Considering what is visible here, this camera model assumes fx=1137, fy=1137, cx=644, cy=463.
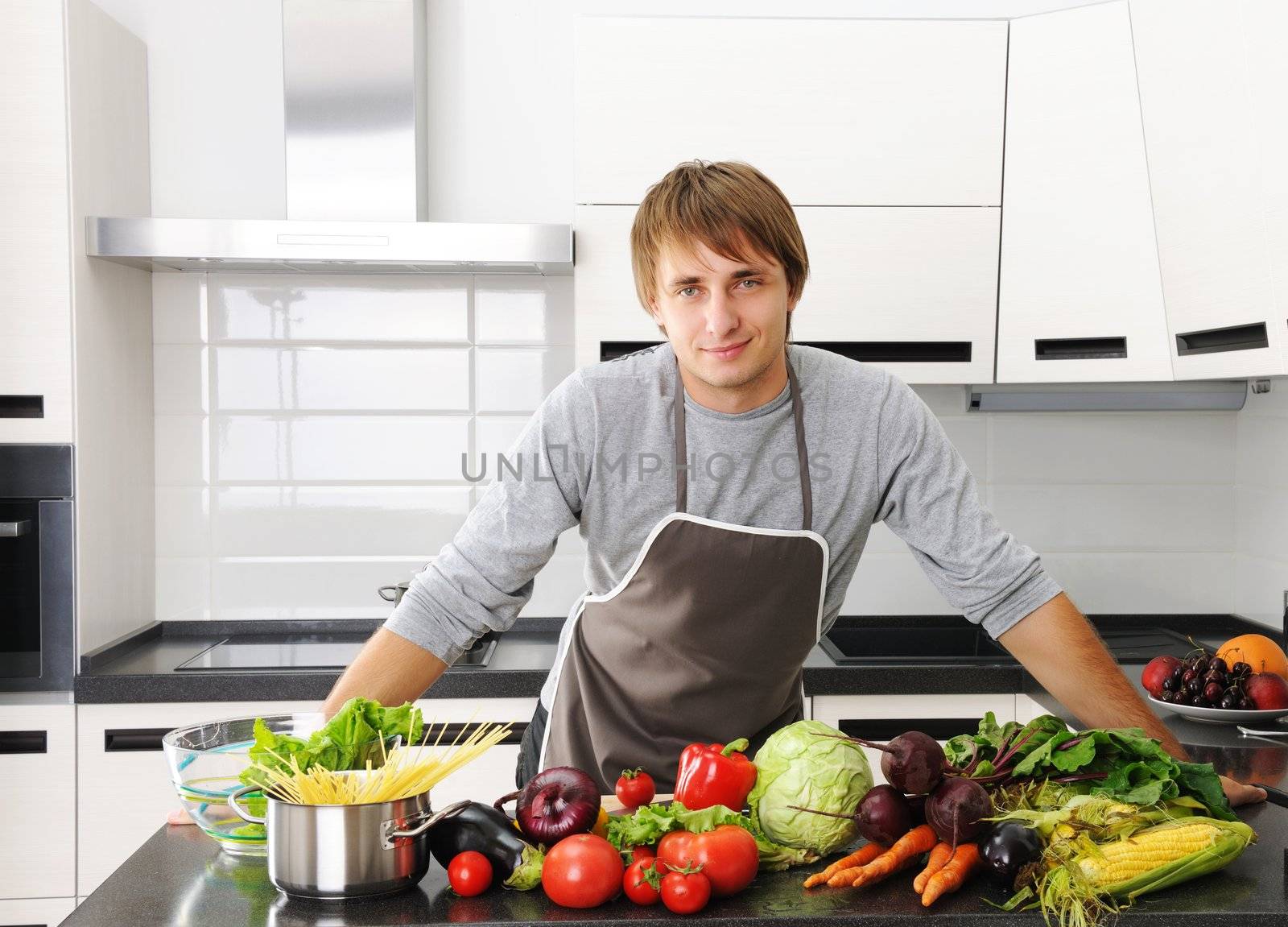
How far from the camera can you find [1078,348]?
2.51 meters

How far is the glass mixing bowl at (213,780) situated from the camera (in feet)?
3.80

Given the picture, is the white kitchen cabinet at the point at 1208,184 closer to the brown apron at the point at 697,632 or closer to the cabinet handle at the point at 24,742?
the brown apron at the point at 697,632

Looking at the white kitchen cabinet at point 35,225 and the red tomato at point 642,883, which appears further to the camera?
the white kitchen cabinet at point 35,225

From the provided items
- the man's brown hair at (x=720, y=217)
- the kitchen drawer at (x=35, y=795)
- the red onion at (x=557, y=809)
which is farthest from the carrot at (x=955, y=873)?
the kitchen drawer at (x=35, y=795)

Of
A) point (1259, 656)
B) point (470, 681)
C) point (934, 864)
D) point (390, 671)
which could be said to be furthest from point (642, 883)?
point (1259, 656)

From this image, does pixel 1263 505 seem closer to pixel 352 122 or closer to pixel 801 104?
pixel 801 104

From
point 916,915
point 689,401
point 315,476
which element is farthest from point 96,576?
point 916,915

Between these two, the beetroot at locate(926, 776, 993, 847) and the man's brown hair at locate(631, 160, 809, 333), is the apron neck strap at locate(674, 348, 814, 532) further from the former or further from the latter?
the beetroot at locate(926, 776, 993, 847)

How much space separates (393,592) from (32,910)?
98 cm

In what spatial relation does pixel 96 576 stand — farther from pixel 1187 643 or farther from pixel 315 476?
pixel 1187 643

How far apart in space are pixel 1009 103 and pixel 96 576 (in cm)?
221

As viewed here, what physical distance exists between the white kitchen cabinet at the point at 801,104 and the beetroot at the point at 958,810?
161 cm

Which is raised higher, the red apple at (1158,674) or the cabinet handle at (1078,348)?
the cabinet handle at (1078,348)

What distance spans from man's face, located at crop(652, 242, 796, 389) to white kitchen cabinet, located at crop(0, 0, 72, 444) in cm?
145
